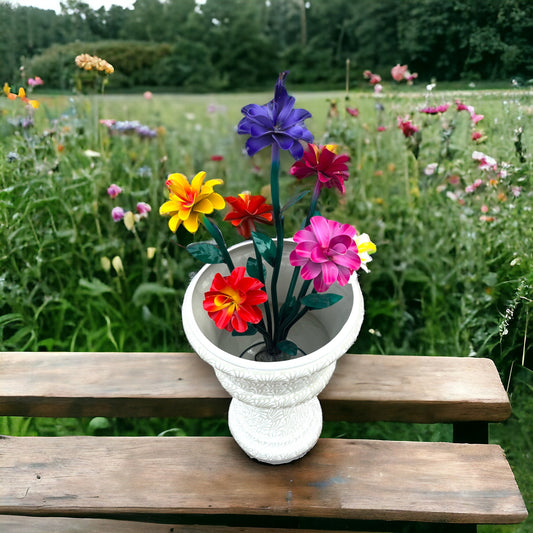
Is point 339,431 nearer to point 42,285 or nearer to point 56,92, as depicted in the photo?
point 42,285

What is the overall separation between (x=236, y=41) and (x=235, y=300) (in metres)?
1.39

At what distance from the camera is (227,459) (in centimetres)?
113

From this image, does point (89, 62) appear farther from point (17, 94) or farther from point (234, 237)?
point (234, 237)

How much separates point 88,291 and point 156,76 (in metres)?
0.85

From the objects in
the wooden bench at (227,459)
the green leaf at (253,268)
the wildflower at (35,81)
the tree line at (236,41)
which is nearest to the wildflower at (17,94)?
the wildflower at (35,81)

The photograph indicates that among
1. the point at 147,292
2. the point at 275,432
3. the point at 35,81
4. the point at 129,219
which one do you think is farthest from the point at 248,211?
the point at 35,81

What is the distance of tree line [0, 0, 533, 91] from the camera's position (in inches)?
73.1

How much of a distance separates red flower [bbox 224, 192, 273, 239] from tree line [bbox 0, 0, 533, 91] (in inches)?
43.3

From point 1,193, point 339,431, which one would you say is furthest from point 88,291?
point 339,431

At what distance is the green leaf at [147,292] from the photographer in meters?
1.70

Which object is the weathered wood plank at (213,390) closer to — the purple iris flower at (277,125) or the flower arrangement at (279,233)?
the flower arrangement at (279,233)

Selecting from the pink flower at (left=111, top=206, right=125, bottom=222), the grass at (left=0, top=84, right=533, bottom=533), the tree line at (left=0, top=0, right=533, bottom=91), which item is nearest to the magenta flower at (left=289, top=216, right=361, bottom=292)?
the grass at (left=0, top=84, right=533, bottom=533)

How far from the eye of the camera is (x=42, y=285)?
5.82 ft

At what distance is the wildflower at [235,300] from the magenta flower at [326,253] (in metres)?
0.08
